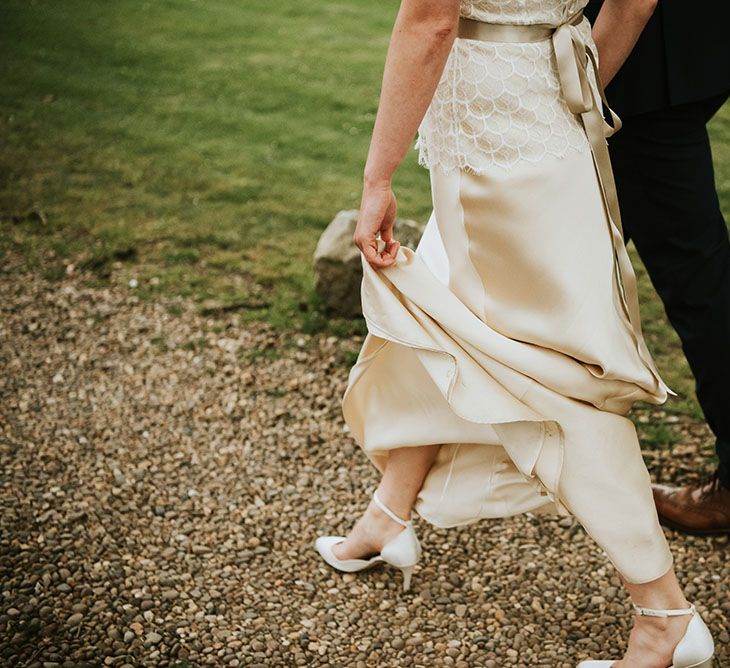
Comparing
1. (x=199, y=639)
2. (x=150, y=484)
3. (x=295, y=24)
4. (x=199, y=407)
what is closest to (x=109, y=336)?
(x=199, y=407)

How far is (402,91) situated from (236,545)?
1.70m

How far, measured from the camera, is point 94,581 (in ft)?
9.24

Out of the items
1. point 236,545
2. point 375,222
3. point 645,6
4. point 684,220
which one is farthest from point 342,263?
point 645,6

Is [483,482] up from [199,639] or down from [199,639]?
up

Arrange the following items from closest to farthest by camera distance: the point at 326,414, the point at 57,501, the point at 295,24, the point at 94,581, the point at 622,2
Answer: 1. the point at 622,2
2. the point at 94,581
3. the point at 57,501
4. the point at 326,414
5. the point at 295,24

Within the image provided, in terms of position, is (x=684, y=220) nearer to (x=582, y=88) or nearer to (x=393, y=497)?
(x=582, y=88)

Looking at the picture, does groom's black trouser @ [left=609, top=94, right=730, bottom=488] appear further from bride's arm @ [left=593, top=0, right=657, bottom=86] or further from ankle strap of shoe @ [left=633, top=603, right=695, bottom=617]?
ankle strap of shoe @ [left=633, top=603, right=695, bottom=617]

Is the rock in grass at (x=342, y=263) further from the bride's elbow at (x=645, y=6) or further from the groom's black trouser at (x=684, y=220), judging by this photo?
the bride's elbow at (x=645, y=6)

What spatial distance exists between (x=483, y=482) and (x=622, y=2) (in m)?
1.34

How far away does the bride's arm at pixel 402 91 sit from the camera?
1928 mm

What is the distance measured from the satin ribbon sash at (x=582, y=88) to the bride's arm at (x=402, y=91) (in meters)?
0.14

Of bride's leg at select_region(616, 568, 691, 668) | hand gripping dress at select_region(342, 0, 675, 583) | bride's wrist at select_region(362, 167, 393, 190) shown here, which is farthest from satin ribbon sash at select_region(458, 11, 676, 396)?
bride's leg at select_region(616, 568, 691, 668)

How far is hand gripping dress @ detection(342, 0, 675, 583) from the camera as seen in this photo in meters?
2.08

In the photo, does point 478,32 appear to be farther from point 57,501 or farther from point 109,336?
point 109,336
